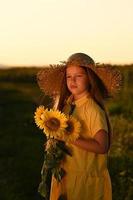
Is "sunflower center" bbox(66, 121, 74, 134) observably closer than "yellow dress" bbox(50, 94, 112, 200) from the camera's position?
Yes

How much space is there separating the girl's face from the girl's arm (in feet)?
1.10

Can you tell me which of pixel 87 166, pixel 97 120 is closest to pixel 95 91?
pixel 97 120

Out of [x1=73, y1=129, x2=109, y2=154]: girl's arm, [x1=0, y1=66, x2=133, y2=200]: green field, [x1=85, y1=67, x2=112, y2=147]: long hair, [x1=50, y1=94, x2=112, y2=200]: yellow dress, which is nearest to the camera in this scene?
[x1=73, y1=129, x2=109, y2=154]: girl's arm

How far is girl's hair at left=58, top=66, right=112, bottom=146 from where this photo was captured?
4902mm

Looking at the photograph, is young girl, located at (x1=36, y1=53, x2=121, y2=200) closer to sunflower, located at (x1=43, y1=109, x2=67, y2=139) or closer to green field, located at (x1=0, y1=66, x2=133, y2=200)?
sunflower, located at (x1=43, y1=109, x2=67, y2=139)

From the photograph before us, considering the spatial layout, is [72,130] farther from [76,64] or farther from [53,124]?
[76,64]

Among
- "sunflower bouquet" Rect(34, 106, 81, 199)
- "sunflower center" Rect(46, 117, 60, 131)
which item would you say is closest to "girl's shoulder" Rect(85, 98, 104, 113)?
"sunflower bouquet" Rect(34, 106, 81, 199)

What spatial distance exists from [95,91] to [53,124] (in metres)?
0.44

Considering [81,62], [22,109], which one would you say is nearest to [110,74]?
[81,62]

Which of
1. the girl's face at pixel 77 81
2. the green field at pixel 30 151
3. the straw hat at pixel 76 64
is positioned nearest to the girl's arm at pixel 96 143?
the girl's face at pixel 77 81

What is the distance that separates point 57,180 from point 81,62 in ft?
2.54

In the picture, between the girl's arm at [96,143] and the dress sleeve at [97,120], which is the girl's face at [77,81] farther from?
the girl's arm at [96,143]

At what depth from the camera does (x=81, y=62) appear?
488cm

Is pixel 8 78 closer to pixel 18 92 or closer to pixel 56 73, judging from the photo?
pixel 18 92
